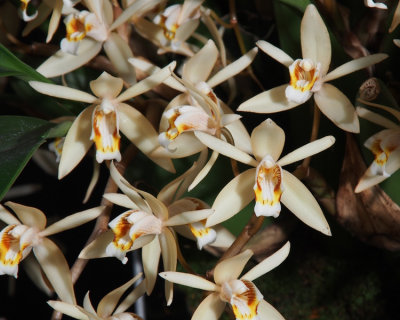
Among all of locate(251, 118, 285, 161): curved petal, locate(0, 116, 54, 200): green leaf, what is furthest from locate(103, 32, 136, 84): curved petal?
locate(251, 118, 285, 161): curved petal

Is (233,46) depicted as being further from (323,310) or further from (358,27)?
(323,310)

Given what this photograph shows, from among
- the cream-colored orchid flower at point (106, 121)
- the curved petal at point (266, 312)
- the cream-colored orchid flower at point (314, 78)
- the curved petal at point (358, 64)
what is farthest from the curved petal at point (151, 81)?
the curved petal at point (266, 312)

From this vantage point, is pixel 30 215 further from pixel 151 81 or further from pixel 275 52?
pixel 275 52

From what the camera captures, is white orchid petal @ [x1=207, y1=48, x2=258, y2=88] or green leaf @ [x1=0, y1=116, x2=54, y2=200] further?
white orchid petal @ [x1=207, y1=48, x2=258, y2=88]

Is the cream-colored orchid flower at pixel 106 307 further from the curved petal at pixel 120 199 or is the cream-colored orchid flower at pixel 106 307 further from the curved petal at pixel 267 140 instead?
the curved petal at pixel 267 140

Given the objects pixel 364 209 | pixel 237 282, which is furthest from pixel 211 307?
pixel 364 209

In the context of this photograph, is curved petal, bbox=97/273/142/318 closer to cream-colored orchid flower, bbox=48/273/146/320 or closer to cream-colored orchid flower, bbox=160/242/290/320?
cream-colored orchid flower, bbox=48/273/146/320

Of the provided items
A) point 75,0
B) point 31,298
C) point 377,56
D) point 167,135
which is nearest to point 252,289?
point 167,135
